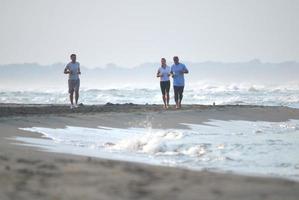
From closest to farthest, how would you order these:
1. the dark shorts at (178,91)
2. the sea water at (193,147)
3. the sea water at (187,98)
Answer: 1. the sea water at (193,147)
2. the dark shorts at (178,91)
3. the sea water at (187,98)

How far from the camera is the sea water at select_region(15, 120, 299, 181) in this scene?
6.55 m

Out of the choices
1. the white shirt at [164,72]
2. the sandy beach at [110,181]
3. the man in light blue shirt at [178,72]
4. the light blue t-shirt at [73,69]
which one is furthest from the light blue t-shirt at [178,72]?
the sandy beach at [110,181]

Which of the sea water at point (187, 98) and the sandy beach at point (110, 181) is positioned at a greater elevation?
Answer: the sea water at point (187, 98)

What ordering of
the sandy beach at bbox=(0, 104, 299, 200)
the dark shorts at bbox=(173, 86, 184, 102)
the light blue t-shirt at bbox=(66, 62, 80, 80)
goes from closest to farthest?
the sandy beach at bbox=(0, 104, 299, 200) → the light blue t-shirt at bbox=(66, 62, 80, 80) → the dark shorts at bbox=(173, 86, 184, 102)

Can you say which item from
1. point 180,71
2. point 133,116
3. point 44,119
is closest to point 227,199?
point 44,119

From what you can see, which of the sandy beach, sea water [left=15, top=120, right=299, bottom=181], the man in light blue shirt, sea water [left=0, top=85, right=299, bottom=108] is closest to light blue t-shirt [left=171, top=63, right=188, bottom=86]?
the man in light blue shirt

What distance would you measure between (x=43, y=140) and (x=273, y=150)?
3536 millimetres

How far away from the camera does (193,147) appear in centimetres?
806

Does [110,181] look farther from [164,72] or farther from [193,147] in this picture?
[164,72]

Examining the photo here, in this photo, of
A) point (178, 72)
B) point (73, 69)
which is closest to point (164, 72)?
point (178, 72)

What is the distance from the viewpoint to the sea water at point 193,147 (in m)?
6.55

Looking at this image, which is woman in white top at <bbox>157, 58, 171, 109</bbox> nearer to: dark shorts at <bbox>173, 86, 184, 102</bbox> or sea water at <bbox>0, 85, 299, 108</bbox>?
dark shorts at <bbox>173, 86, 184, 102</bbox>

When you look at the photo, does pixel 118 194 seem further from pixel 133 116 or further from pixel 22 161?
pixel 133 116

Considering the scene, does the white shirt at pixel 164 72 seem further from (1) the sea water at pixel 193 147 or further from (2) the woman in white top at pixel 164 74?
(1) the sea water at pixel 193 147
